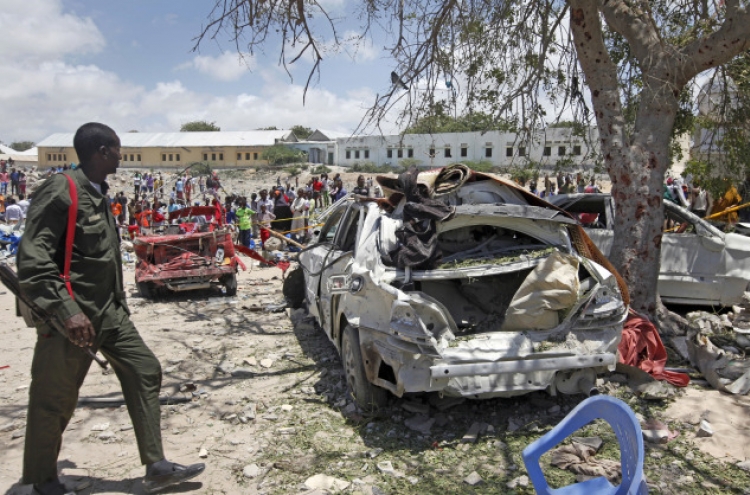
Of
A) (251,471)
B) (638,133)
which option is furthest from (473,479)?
(638,133)

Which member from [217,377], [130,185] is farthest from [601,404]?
[130,185]

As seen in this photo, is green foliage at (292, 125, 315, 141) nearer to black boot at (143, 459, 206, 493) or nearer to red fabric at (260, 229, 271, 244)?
red fabric at (260, 229, 271, 244)

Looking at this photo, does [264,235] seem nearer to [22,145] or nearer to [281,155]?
[281,155]

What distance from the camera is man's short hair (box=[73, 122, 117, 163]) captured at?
343 centimetres

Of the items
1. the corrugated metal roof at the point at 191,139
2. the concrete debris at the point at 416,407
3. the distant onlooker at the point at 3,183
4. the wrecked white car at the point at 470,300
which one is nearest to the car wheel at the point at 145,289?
the wrecked white car at the point at 470,300

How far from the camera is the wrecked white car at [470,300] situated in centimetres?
413

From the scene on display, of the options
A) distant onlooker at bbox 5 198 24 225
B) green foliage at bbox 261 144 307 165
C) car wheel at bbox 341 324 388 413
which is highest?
green foliage at bbox 261 144 307 165

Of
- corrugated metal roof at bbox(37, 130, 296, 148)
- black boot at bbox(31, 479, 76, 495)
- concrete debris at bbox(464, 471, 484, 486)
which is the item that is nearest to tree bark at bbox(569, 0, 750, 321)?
concrete debris at bbox(464, 471, 484, 486)

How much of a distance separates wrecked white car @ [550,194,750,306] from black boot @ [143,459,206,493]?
5.56 m

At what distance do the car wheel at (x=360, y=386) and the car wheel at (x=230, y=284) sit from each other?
566 centimetres

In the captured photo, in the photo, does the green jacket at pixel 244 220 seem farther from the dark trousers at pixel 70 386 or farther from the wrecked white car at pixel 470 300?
the dark trousers at pixel 70 386

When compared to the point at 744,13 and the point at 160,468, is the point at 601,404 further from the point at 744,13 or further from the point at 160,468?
the point at 744,13

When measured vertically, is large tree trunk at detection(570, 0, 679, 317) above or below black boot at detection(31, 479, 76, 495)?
above

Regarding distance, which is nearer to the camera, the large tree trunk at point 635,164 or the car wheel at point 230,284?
the large tree trunk at point 635,164
